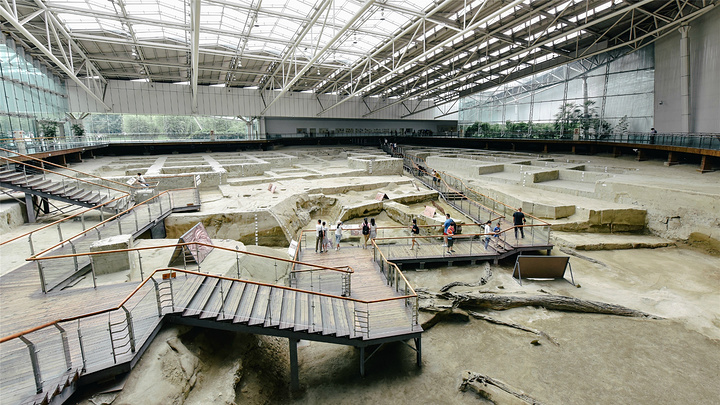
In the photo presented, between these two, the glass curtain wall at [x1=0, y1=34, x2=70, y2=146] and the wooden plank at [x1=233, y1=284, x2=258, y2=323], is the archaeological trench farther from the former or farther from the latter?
the glass curtain wall at [x1=0, y1=34, x2=70, y2=146]

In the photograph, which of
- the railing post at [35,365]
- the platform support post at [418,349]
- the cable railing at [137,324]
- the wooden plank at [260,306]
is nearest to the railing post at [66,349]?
the cable railing at [137,324]

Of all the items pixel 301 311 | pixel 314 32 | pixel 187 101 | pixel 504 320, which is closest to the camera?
pixel 301 311

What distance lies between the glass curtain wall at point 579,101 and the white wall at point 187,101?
822 inches

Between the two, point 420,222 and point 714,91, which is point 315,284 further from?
point 714,91

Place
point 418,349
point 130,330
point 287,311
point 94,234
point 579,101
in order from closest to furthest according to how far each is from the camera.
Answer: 1. point 130,330
2. point 287,311
3. point 418,349
4. point 94,234
5. point 579,101

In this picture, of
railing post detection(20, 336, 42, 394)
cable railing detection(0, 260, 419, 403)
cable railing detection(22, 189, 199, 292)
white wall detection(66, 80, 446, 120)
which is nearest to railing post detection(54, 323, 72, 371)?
cable railing detection(0, 260, 419, 403)

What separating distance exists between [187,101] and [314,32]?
65.3ft

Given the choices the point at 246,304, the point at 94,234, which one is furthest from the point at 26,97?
the point at 246,304

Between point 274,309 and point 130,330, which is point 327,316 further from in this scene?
point 130,330

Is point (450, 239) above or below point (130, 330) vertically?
below

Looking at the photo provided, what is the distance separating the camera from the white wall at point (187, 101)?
1262 inches

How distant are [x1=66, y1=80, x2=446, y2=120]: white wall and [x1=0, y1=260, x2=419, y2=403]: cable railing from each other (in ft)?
112

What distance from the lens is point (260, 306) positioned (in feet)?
23.4

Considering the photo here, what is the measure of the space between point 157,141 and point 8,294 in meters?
32.1
